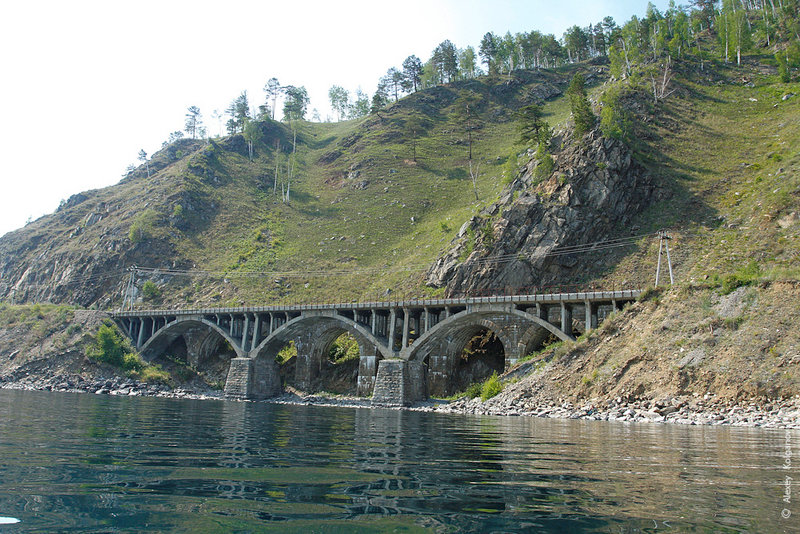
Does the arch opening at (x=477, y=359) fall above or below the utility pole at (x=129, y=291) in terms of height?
below

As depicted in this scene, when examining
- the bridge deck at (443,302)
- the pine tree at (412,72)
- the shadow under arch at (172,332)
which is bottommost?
the shadow under arch at (172,332)

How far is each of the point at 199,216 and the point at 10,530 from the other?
309 ft

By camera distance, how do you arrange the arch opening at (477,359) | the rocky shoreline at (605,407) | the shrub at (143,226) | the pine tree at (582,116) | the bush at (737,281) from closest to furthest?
the rocky shoreline at (605,407) → the bush at (737,281) → the arch opening at (477,359) → the pine tree at (582,116) → the shrub at (143,226)

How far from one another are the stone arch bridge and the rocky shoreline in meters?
3.48

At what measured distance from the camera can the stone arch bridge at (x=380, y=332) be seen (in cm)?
4391

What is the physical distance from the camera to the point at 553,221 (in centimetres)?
5306

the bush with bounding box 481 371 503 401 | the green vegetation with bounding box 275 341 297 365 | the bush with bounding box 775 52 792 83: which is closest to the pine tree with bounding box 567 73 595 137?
the bush with bounding box 481 371 503 401

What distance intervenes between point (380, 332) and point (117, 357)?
34512mm

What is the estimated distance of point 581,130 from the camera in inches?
2354

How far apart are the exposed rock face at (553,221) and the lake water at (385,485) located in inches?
1415

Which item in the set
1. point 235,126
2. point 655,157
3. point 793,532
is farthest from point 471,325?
point 235,126

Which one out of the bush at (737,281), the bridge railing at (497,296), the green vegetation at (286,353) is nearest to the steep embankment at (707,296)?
the bush at (737,281)

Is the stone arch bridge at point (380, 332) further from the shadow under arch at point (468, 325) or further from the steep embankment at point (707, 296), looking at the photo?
the steep embankment at point (707, 296)

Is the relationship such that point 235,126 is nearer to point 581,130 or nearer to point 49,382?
point 49,382
